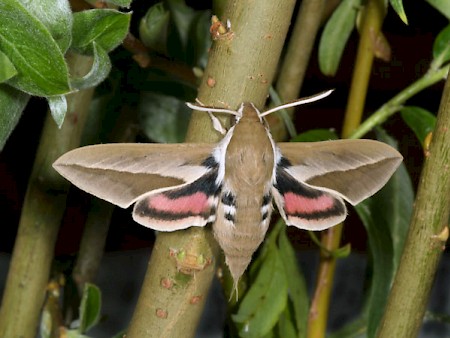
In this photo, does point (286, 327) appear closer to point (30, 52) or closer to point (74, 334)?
point (74, 334)

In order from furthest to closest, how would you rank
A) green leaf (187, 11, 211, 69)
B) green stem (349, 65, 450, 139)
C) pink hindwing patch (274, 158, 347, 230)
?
green leaf (187, 11, 211, 69)
green stem (349, 65, 450, 139)
pink hindwing patch (274, 158, 347, 230)

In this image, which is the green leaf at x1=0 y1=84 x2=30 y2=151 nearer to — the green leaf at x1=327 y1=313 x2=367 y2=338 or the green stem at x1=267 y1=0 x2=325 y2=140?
the green stem at x1=267 y1=0 x2=325 y2=140

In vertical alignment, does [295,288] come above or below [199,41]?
below

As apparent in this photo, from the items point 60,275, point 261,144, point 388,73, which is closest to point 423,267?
point 261,144

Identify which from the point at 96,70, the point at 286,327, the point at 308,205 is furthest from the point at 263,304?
the point at 96,70

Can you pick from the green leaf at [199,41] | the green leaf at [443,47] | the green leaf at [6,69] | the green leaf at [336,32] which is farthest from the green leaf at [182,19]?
the green leaf at [6,69]

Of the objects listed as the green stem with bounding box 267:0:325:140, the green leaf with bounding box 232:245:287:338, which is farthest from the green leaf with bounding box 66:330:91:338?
the green stem with bounding box 267:0:325:140

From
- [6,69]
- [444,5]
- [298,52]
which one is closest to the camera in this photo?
[6,69]
